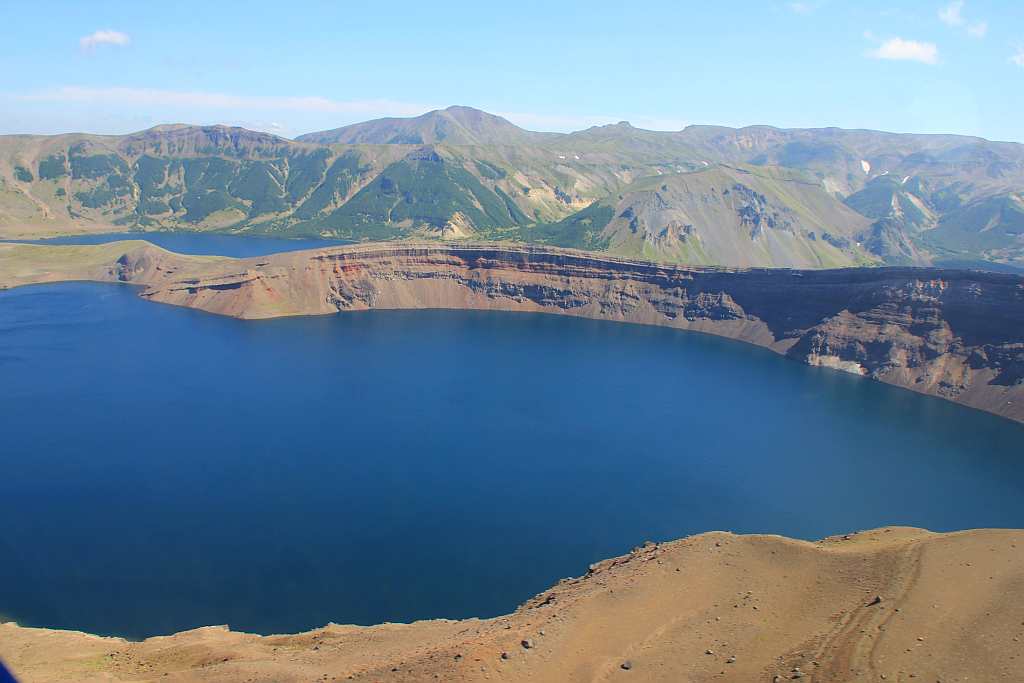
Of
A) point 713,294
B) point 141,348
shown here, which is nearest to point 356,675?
point 141,348

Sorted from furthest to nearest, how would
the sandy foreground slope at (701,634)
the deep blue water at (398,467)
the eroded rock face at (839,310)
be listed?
1. the eroded rock face at (839,310)
2. the deep blue water at (398,467)
3. the sandy foreground slope at (701,634)

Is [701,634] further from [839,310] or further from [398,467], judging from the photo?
[839,310]

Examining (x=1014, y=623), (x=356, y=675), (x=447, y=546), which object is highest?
(x=1014, y=623)

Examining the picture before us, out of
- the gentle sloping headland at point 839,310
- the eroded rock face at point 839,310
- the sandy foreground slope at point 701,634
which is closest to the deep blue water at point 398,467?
the gentle sloping headland at point 839,310

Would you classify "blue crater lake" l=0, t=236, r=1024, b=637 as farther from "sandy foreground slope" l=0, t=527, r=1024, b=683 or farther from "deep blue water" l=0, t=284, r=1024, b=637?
"sandy foreground slope" l=0, t=527, r=1024, b=683

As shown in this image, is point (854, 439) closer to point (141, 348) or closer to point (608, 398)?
point (608, 398)

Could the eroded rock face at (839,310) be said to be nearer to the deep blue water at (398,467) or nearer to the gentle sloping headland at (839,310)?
the gentle sloping headland at (839,310)
